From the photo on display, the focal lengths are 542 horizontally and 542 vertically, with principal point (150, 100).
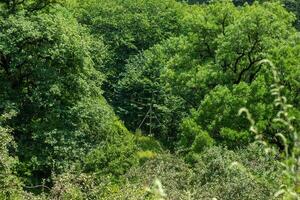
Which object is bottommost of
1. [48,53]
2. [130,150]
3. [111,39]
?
[111,39]

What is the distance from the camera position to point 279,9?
3538 centimetres

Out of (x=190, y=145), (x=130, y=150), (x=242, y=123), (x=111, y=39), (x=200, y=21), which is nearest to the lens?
(x=130, y=150)

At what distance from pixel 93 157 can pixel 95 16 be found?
28.8 m

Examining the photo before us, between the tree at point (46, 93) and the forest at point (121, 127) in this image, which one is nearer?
the forest at point (121, 127)

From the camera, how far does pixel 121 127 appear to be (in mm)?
30422

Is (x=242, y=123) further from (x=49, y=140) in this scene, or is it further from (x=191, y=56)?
(x=49, y=140)

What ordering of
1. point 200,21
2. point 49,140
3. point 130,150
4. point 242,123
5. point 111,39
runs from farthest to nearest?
1. point 111,39
2. point 200,21
3. point 242,123
4. point 130,150
5. point 49,140

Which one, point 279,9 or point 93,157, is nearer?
point 93,157

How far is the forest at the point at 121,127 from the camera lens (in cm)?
2031

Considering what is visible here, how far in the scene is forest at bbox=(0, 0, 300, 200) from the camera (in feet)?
66.6

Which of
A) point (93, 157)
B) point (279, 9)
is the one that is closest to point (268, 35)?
point (279, 9)

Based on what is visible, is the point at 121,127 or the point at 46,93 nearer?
the point at 46,93

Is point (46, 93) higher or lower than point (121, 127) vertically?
higher

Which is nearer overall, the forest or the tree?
the forest
